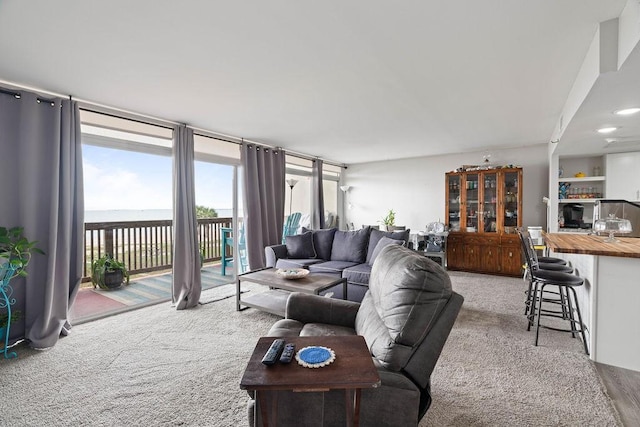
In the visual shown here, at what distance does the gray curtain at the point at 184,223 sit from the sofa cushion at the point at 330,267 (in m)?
1.48

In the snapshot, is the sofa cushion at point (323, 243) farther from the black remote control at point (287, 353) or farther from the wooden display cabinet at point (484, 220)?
the black remote control at point (287, 353)

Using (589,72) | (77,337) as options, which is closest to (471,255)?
(589,72)

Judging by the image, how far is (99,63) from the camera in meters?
2.32

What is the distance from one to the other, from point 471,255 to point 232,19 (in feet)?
17.2

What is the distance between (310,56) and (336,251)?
294cm

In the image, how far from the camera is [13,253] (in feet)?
8.34

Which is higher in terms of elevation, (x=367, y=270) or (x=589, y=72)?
(x=589, y=72)

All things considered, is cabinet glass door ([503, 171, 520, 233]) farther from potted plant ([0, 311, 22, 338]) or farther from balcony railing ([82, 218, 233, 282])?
potted plant ([0, 311, 22, 338])

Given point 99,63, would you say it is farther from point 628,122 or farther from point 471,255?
point 471,255

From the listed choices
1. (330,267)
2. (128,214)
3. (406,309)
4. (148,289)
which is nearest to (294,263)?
(330,267)

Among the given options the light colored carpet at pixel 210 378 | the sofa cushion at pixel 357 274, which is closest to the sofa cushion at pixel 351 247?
the sofa cushion at pixel 357 274

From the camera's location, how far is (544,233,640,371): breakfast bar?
89.2 inches

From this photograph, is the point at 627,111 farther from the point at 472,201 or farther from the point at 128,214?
the point at 128,214

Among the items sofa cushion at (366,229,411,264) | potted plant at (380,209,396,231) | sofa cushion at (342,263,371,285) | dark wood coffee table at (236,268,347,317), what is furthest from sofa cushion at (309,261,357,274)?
potted plant at (380,209,396,231)
